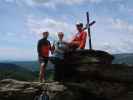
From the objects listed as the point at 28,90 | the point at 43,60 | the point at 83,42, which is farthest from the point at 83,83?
the point at 28,90

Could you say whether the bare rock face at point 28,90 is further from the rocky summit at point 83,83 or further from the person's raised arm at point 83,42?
the person's raised arm at point 83,42

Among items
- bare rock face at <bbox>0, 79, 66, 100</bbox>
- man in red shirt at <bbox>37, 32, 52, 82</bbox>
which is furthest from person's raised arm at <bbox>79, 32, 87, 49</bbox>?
bare rock face at <bbox>0, 79, 66, 100</bbox>

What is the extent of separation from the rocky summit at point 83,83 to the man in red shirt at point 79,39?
0.80 meters

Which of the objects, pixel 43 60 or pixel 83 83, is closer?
pixel 43 60

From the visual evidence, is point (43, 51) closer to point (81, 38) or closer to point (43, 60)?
point (43, 60)

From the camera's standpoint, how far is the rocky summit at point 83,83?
1209 inches

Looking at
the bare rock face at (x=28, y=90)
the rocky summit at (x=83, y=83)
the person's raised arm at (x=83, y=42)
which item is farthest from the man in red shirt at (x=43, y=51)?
the person's raised arm at (x=83, y=42)

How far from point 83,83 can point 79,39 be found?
12.6ft

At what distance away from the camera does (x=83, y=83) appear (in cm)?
3136

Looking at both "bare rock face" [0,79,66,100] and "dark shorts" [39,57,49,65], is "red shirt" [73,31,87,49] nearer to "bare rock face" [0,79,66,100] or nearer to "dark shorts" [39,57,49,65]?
"dark shorts" [39,57,49,65]

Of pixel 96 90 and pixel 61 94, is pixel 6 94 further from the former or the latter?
pixel 96 90

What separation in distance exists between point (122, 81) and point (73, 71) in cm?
391

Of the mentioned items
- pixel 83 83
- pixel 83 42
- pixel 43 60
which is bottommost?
pixel 83 83

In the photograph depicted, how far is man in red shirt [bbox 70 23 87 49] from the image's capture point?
96.3 feet
